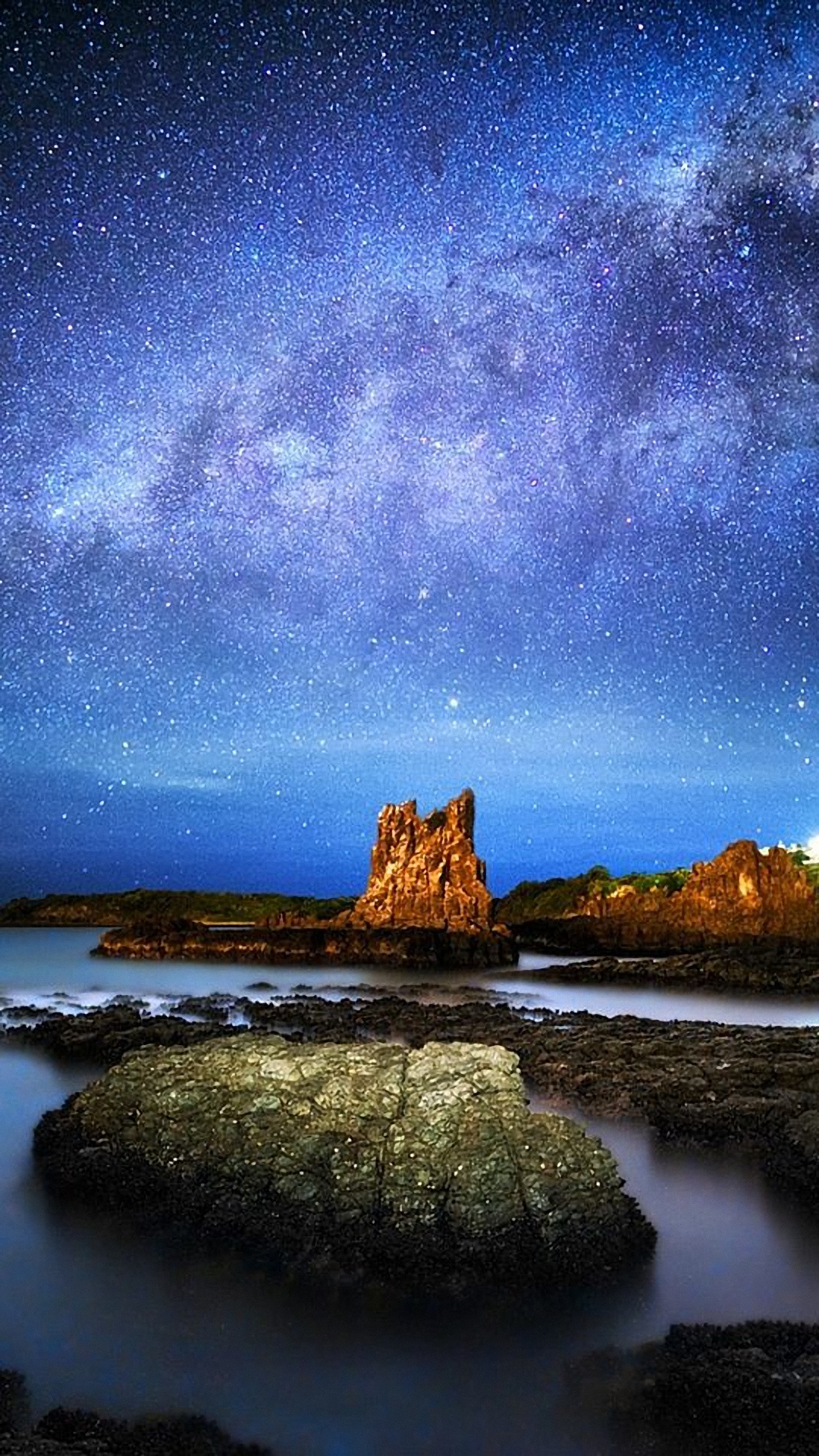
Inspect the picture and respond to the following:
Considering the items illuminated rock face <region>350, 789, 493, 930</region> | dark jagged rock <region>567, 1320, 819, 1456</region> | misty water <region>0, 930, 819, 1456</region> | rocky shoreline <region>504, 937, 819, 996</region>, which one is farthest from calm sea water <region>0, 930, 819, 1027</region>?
dark jagged rock <region>567, 1320, 819, 1456</region>

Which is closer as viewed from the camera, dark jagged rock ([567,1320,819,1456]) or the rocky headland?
dark jagged rock ([567,1320,819,1456])

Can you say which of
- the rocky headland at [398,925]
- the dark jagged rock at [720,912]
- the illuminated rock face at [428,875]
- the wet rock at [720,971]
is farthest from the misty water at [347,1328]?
the illuminated rock face at [428,875]

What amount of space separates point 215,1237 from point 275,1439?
4428 millimetres

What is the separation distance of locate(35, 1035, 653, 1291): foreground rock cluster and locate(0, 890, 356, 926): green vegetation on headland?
349ft

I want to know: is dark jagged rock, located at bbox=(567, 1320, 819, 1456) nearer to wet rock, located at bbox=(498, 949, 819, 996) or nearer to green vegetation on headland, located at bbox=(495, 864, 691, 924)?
wet rock, located at bbox=(498, 949, 819, 996)

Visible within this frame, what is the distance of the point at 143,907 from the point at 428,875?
65.3 metres

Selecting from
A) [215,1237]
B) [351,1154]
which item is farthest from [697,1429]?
[215,1237]

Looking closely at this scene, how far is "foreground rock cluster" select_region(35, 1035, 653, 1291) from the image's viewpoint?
11633 millimetres

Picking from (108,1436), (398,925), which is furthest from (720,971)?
(108,1436)

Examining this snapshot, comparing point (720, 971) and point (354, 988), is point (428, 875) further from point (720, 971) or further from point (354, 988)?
point (720, 971)

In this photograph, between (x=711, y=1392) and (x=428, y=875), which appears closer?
(x=711, y=1392)

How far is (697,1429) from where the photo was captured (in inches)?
315

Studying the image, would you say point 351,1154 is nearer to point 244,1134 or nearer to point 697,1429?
point 244,1134

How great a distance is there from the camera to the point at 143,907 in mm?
130000
